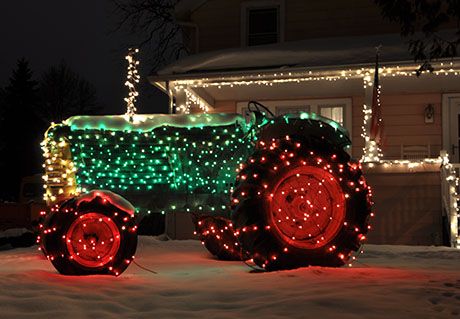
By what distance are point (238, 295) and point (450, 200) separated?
758 centimetres

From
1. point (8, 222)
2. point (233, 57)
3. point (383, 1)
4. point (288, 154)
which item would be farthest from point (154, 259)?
point (8, 222)

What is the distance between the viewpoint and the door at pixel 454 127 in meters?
14.0

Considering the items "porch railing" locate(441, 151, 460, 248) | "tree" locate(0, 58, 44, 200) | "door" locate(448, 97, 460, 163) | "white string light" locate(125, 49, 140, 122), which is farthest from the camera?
"tree" locate(0, 58, 44, 200)

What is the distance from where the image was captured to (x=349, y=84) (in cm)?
1383

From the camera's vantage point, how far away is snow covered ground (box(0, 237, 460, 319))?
3.98m

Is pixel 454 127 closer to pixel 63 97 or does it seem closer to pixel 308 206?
pixel 308 206

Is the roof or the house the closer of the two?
the house

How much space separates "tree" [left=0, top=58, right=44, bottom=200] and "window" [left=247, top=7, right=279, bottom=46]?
31181mm

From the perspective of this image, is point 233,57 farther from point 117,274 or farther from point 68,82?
point 68,82

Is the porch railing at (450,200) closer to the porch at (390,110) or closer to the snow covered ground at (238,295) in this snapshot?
the porch at (390,110)

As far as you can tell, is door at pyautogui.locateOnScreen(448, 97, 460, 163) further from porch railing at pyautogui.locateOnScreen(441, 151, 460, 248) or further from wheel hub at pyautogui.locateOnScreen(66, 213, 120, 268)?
wheel hub at pyautogui.locateOnScreen(66, 213, 120, 268)

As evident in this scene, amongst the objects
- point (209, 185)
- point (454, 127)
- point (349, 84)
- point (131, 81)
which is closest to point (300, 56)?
point (349, 84)

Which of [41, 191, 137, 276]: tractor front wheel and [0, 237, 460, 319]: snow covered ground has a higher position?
[41, 191, 137, 276]: tractor front wheel

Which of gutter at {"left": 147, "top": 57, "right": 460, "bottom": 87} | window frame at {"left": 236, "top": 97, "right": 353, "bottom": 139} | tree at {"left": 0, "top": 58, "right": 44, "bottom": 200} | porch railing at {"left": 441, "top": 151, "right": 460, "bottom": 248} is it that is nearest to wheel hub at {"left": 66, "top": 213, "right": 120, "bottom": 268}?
porch railing at {"left": 441, "top": 151, "right": 460, "bottom": 248}
